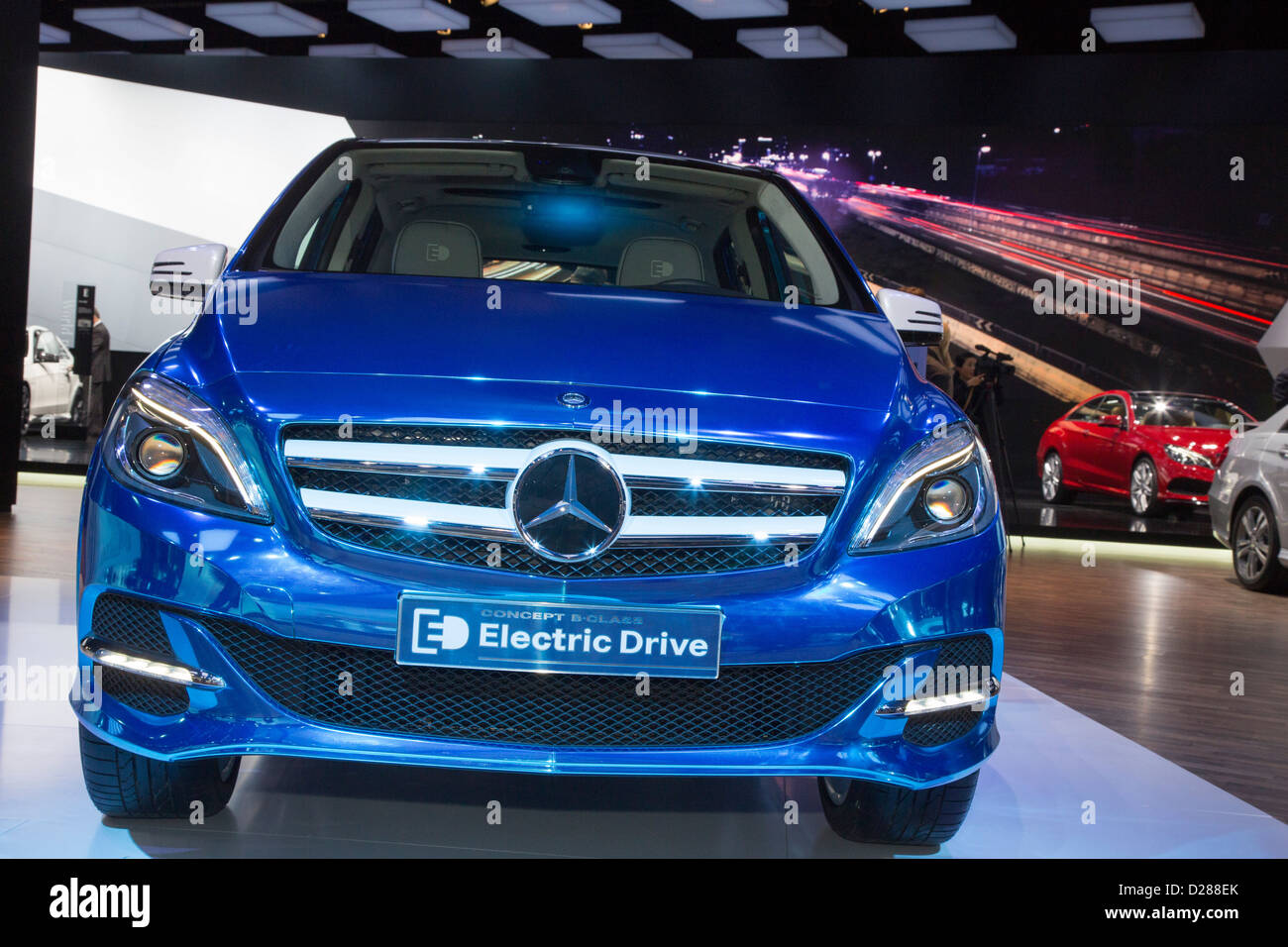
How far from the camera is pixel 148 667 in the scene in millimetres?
1975

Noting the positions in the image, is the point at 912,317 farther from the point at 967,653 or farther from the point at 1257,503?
the point at 1257,503

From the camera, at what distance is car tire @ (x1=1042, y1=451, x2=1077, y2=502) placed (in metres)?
12.4

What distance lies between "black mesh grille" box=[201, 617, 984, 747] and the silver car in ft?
20.7

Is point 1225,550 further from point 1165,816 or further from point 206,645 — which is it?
point 206,645

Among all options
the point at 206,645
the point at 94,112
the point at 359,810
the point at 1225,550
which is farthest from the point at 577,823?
the point at 94,112

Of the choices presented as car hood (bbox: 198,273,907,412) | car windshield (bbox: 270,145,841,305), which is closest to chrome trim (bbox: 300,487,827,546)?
car hood (bbox: 198,273,907,412)

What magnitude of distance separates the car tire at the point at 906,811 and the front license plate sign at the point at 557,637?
616 millimetres

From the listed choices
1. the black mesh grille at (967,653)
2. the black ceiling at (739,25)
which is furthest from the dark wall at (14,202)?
the black mesh grille at (967,653)

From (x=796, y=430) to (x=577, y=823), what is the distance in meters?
0.95

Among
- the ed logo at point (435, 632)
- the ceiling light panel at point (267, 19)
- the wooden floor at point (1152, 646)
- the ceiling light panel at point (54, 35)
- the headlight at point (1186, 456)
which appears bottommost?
the wooden floor at point (1152, 646)

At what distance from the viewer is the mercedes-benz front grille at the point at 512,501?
197 cm

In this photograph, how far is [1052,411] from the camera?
1234 cm

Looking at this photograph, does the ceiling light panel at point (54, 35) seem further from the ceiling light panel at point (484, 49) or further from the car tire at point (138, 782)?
the car tire at point (138, 782)
